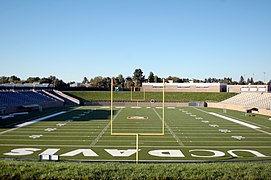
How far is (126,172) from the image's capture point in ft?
27.1

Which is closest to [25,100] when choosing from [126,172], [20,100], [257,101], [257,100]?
[20,100]

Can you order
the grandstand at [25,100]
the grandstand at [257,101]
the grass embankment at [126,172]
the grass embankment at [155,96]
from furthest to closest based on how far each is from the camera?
the grass embankment at [155,96], the grandstand at [257,101], the grandstand at [25,100], the grass embankment at [126,172]

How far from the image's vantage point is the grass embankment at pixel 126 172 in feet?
25.9

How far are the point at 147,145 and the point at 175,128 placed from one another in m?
7.28

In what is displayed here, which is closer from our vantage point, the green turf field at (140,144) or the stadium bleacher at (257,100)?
the green turf field at (140,144)

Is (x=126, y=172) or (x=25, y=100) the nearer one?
(x=126, y=172)

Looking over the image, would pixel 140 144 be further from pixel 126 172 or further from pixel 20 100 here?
pixel 20 100

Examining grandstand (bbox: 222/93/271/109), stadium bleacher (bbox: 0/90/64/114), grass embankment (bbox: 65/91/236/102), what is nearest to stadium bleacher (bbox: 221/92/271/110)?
grandstand (bbox: 222/93/271/109)

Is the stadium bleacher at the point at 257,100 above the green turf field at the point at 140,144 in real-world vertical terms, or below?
above

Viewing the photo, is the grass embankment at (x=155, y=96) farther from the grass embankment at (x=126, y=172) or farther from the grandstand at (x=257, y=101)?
the grass embankment at (x=126, y=172)

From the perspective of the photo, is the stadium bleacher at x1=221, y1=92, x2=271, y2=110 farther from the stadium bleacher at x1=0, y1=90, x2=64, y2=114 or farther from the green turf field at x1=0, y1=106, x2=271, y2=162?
the stadium bleacher at x1=0, y1=90, x2=64, y2=114

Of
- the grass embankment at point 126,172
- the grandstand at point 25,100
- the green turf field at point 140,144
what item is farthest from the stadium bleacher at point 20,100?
the grass embankment at point 126,172

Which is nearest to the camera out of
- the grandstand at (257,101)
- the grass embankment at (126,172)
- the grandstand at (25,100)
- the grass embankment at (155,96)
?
the grass embankment at (126,172)

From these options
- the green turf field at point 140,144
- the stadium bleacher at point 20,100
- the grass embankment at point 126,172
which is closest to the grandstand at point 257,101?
the green turf field at point 140,144
